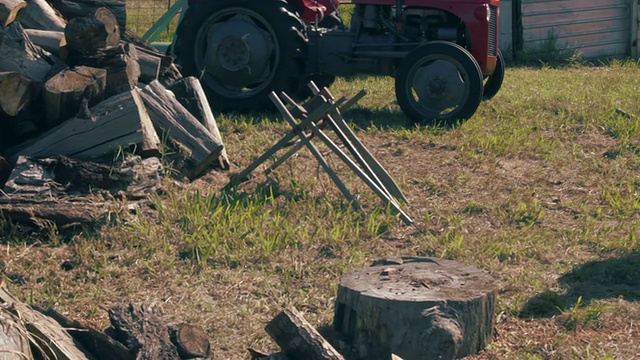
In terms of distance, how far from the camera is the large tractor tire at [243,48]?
953cm

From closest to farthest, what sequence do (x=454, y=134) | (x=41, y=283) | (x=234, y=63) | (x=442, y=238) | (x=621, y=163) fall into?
(x=41, y=283)
(x=442, y=238)
(x=621, y=163)
(x=454, y=134)
(x=234, y=63)

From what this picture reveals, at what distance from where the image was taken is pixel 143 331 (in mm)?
4094

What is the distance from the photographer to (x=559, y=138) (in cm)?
902

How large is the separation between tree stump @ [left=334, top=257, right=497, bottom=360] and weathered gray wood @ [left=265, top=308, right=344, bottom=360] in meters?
0.37

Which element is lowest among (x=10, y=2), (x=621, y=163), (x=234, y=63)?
(x=621, y=163)

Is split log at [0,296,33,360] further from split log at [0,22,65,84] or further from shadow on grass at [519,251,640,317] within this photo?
split log at [0,22,65,84]

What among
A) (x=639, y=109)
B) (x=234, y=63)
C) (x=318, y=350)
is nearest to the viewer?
(x=318, y=350)

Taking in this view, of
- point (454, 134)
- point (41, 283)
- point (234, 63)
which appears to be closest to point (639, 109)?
point (454, 134)

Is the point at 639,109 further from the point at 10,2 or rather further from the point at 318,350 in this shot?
the point at 318,350

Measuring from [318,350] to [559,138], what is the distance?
5.67 meters

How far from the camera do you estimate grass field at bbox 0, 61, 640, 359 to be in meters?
4.90

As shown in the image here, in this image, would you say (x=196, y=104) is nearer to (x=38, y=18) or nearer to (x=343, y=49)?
(x=38, y=18)

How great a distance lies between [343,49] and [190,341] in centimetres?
595

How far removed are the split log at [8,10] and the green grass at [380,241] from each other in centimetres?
205
